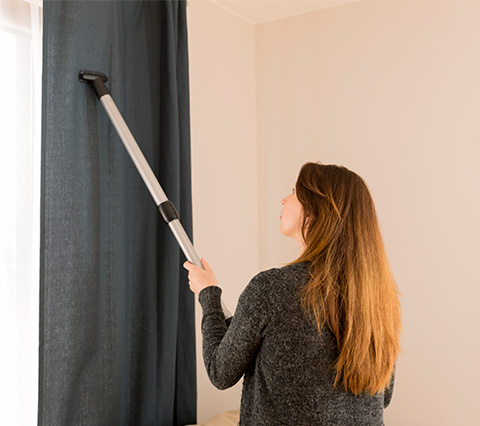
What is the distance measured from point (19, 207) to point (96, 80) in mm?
475

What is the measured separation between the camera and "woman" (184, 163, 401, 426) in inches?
51.2

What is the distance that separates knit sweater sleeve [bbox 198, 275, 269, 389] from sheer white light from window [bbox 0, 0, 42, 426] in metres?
0.67

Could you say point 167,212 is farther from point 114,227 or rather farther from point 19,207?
point 19,207

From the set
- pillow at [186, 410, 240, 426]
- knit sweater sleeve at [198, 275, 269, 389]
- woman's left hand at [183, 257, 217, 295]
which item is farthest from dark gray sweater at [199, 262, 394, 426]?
pillow at [186, 410, 240, 426]

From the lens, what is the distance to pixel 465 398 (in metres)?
2.35

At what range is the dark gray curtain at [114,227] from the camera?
1.82 meters

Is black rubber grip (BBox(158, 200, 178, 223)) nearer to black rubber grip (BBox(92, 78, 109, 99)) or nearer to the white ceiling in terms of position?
black rubber grip (BBox(92, 78, 109, 99))

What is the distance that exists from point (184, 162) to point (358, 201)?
1.00 meters

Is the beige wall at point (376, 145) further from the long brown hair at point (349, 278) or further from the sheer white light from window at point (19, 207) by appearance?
the long brown hair at point (349, 278)

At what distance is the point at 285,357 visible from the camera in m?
1.30

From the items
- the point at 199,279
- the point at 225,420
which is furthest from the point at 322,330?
the point at 225,420

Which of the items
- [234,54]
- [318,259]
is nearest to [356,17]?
[234,54]

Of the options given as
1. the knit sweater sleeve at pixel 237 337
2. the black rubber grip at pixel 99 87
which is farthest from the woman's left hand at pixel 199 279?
the black rubber grip at pixel 99 87

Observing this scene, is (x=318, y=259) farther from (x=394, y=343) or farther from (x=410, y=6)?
(x=410, y=6)
